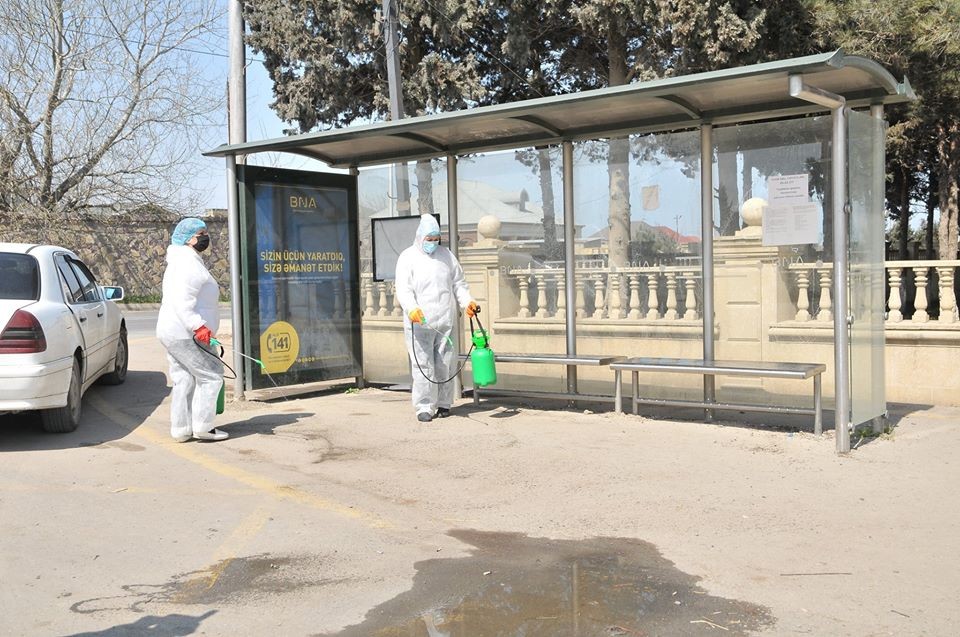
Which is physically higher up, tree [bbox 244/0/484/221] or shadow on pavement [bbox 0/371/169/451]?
tree [bbox 244/0/484/221]

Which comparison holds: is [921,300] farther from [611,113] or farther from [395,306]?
[395,306]

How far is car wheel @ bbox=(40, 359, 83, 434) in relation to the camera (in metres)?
8.30

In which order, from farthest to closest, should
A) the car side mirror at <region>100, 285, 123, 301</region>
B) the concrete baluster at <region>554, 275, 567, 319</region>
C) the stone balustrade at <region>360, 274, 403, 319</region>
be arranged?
the stone balustrade at <region>360, 274, 403, 319</region>, the car side mirror at <region>100, 285, 123, 301</region>, the concrete baluster at <region>554, 275, 567, 319</region>

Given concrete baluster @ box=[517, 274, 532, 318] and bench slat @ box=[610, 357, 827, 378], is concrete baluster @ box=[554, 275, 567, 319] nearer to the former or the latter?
concrete baluster @ box=[517, 274, 532, 318]

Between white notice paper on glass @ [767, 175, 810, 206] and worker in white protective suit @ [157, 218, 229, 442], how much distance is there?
4693mm

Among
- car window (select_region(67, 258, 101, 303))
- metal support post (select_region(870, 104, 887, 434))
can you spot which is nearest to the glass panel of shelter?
metal support post (select_region(870, 104, 887, 434))

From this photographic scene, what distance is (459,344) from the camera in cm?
1057

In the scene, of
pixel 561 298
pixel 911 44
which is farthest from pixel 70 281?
pixel 911 44

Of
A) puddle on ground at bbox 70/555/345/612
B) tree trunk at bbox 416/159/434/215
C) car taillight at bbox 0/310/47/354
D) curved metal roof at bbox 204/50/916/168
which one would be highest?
curved metal roof at bbox 204/50/916/168

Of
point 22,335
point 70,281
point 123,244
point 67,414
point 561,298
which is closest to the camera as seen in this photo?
point 22,335

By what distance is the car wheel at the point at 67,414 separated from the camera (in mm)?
8297

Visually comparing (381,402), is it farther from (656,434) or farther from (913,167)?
(913,167)

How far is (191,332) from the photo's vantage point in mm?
7926

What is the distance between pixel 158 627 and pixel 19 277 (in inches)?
197
